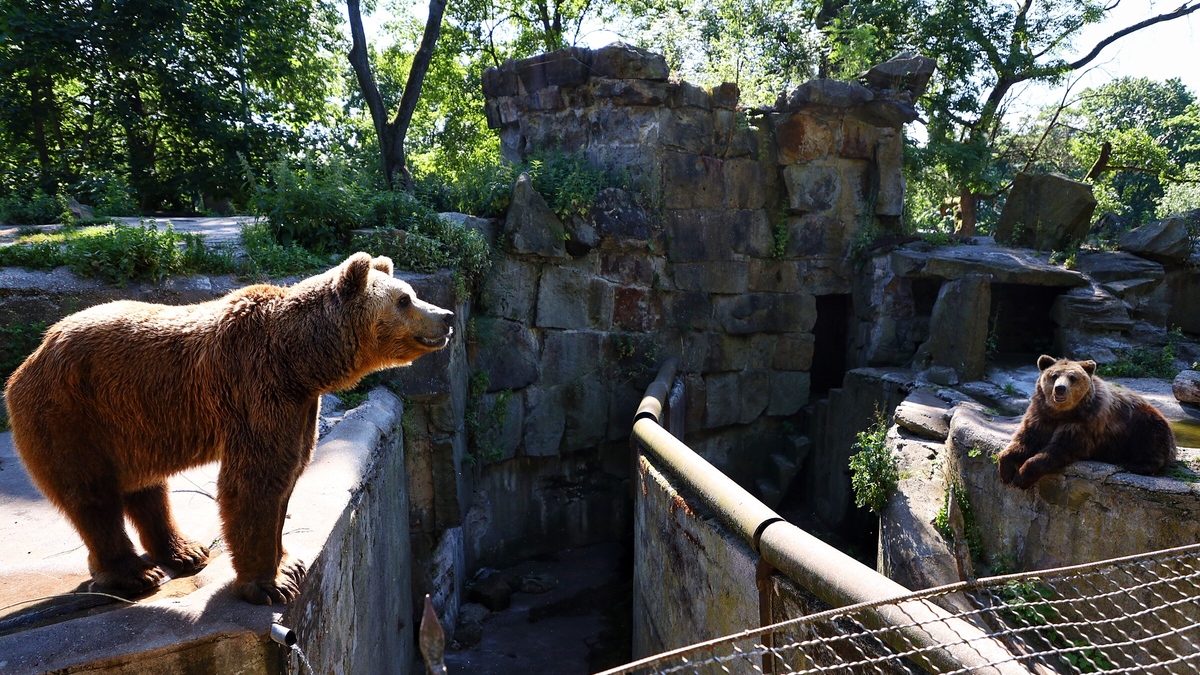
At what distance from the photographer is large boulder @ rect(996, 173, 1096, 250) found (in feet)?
31.2

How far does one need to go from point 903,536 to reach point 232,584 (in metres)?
5.19

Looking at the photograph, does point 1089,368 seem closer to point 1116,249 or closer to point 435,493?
point 435,493

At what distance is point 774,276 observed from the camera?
32.1ft

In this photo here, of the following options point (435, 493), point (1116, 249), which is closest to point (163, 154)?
point (435, 493)

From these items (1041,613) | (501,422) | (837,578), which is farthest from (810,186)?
(837,578)

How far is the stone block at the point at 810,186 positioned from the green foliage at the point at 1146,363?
3783 millimetres

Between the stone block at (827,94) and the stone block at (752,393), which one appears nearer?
the stone block at (827,94)

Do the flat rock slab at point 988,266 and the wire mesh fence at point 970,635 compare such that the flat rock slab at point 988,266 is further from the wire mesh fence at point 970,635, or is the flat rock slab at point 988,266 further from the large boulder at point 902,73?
the wire mesh fence at point 970,635

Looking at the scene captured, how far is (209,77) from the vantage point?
977 cm

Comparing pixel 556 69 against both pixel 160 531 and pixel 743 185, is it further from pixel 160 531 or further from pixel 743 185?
pixel 160 531

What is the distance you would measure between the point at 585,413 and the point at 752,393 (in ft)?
8.55

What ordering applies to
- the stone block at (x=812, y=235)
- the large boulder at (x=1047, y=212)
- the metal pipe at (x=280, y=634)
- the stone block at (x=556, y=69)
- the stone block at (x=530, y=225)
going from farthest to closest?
the stone block at (x=812, y=235), the large boulder at (x=1047, y=212), the stone block at (x=556, y=69), the stone block at (x=530, y=225), the metal pipe at (x=280, y=634)

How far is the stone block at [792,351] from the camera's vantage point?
32.6ft

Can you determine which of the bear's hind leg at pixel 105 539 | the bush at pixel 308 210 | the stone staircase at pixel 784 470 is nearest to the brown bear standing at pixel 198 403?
the bear's hind leg at pixel 105 539
